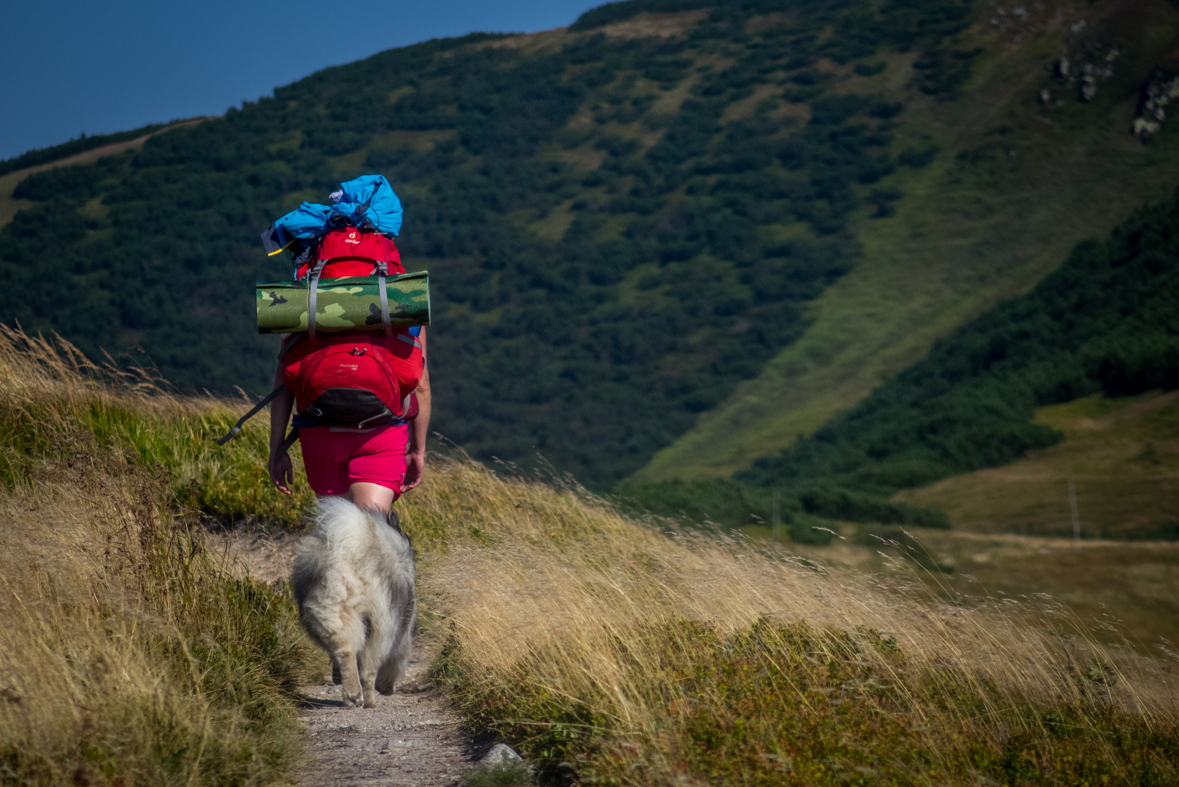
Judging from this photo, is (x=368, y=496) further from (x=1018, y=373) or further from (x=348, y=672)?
(x=1018, y=373)

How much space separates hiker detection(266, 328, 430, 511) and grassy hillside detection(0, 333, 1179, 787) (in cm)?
59

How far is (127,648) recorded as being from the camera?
10.7 feet

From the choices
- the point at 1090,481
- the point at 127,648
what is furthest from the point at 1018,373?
the point at 127,648

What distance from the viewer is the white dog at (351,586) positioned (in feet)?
12.0

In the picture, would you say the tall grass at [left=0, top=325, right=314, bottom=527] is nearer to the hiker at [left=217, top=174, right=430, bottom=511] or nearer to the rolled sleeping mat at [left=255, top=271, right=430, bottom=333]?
the hiker at [left=217, top=174, right=430, bottom=511]

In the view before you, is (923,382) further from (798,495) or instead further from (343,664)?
(343,664)

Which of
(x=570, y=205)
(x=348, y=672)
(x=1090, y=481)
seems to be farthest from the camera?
(x=570, y=205)

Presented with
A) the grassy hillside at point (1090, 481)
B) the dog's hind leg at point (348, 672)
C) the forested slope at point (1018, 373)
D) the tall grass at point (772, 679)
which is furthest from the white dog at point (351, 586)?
the forested slope at point (1018, 373)

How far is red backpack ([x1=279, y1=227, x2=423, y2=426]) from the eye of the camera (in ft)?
11.7

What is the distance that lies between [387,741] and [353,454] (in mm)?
1102

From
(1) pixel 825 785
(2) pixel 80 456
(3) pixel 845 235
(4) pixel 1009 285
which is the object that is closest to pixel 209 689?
(2) pixel 80 456

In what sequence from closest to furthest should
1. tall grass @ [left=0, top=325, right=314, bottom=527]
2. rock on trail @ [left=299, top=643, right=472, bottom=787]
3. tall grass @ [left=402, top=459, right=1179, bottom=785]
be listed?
tall grass @ [left=402, top=459, right=1179, bottom=785]
rock on trail @ [left=299, top=643, right=472, bottom=787]
tall grass @ [left=0, top=325, right=314, bottom=527]

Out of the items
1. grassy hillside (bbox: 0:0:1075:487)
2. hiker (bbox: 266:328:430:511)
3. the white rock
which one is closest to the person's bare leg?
hiker (bbox: 266:328:430:511)

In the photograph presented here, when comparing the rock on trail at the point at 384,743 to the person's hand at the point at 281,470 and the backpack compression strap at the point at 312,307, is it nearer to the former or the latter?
the person's hand at the point at 281,470
